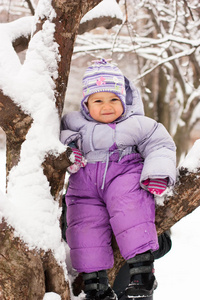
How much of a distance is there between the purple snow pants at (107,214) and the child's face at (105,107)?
0.80ft

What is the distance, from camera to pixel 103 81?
2.06m

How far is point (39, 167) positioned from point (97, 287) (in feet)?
2.10

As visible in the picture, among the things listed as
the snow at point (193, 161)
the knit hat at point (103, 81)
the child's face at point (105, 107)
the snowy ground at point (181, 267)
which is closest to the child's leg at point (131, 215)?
the snow at point (193, 161)

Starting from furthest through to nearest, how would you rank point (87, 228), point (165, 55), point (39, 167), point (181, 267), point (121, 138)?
point (165, 55) < point (181, 267) < point (121, 138) < point (87, 228) < point (39, 167)

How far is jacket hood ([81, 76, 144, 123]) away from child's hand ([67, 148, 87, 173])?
0.26 metres

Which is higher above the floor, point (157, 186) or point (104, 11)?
point (104, 11)

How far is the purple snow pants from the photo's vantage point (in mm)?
1769

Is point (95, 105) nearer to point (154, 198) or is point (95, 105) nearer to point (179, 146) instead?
point (154, 198)

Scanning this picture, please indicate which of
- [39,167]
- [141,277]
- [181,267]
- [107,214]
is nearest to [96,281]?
[141,277]

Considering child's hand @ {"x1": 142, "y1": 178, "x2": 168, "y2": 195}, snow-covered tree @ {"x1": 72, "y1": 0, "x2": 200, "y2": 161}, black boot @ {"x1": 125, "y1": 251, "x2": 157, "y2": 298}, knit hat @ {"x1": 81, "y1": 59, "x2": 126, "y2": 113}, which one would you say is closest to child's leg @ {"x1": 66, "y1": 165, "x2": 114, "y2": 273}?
black boot @ {"x1": 125, "y1": 251, "x2": 157, "y2": 298}

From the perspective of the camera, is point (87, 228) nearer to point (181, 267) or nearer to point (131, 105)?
point (131, 105)

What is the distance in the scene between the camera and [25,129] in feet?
5.41

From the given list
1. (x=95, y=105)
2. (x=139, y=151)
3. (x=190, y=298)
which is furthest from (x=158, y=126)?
(x=190, y=298)

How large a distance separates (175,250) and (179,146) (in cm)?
323
